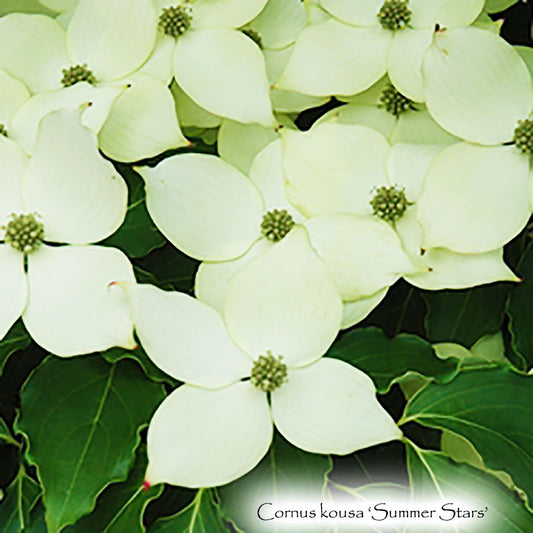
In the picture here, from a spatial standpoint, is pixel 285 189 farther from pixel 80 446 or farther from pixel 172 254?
pixel 80 446

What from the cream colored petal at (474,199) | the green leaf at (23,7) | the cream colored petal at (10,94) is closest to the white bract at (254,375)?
the cream colored petal at (474,199)

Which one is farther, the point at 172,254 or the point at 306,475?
the point at 172,254

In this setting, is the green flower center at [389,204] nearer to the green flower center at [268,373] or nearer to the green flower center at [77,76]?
the green flower center at [268,373]

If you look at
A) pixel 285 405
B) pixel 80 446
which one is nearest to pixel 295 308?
pixel 285 405

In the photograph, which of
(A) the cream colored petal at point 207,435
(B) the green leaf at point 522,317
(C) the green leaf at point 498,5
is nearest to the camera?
(A) the cream colored petal at point 207,435

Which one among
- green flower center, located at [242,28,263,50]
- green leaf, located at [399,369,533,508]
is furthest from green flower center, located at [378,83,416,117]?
green leaf, located at [399,369,533,508]

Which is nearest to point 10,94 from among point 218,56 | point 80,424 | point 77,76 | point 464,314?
point 77,76
